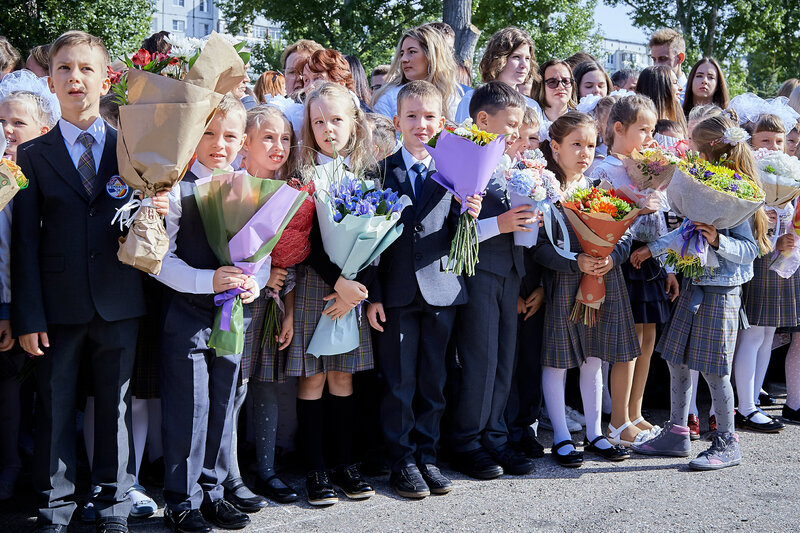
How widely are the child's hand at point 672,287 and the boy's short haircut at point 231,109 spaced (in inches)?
121

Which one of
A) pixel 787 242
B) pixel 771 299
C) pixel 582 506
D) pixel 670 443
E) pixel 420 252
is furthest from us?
pixel 771 299

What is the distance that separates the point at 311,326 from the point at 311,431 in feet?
1.88

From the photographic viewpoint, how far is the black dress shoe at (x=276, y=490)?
402cm

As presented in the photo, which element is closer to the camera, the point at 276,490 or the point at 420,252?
the point at 276,490

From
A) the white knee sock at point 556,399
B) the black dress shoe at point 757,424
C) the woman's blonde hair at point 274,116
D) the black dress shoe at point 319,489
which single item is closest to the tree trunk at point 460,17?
the black dress shoe at point 757,424

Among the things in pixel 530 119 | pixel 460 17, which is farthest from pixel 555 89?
pixel 460 17

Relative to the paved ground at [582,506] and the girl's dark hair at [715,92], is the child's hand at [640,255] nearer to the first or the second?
the paved ground at [582,506]

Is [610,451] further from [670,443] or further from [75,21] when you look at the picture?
[75,21]

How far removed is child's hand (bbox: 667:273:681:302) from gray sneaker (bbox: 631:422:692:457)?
91 centimetres

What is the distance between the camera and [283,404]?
4.42 metres

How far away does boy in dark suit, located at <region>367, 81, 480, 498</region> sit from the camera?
13.9 feet

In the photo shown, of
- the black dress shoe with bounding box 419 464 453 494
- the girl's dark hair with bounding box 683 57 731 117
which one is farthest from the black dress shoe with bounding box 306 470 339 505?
the girl's dark hair with bounding box 683 57 731 117

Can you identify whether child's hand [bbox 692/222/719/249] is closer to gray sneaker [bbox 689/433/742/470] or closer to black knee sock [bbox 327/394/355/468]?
gray sneaker [bbox 689/433/742/470]

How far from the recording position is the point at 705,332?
470 centimetres
